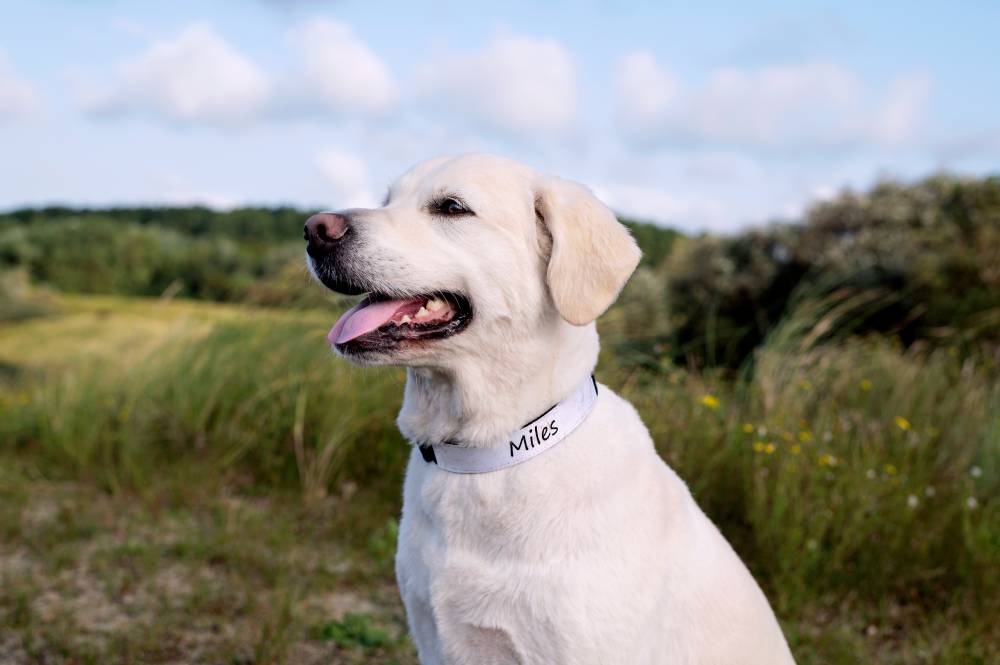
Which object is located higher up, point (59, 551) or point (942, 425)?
point (942, 425)

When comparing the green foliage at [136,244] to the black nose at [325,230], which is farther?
the green foliage at [136,244]

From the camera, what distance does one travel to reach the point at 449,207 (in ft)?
7.51

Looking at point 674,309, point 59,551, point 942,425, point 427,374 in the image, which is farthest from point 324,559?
point 674,309

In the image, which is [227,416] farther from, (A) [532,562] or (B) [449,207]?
(A) [532,562]

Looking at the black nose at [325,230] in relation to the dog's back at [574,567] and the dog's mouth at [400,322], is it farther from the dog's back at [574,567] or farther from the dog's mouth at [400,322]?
the dog's back at [574,567]

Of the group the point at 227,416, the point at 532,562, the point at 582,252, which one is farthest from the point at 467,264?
the point at 227,416

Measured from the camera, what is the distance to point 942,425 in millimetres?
5234

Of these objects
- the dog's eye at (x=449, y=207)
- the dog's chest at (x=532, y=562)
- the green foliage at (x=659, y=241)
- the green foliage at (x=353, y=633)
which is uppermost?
the green foliage at (x=659, y=241)

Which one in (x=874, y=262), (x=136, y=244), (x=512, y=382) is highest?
(x=136, y=244)

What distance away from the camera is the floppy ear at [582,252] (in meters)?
2.09

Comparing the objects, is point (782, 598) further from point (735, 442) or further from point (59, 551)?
point (59, 551)

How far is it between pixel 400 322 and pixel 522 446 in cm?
44

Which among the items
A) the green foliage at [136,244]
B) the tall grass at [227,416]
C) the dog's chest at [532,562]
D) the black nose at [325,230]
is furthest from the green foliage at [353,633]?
the green foliage at [136,244]

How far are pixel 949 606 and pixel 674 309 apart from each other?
1102 centimetres
